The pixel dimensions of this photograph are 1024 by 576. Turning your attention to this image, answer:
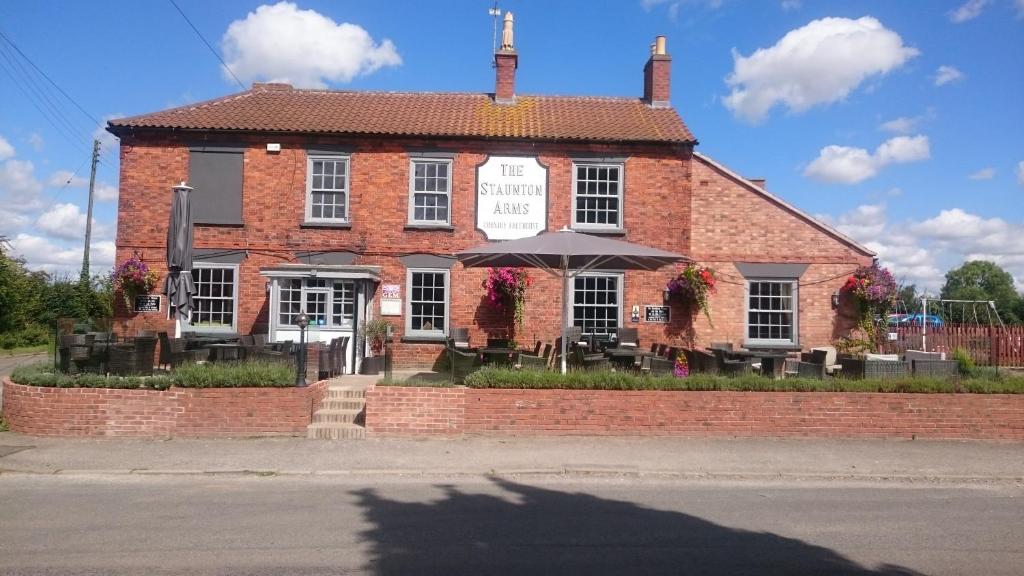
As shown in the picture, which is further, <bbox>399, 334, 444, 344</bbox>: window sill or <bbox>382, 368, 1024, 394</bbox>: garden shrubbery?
<bbox>399, 334, 444, 344</bbox>: window sill

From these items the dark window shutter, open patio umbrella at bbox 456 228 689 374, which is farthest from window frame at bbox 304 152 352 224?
open patio umbrella at bbox 456 228 689 374

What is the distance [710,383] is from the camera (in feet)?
33.1

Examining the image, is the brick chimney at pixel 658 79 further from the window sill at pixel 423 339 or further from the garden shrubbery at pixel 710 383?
the garden shrubbery at pixel 710 383

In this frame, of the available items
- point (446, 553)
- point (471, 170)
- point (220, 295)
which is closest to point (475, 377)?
point (446, 553)

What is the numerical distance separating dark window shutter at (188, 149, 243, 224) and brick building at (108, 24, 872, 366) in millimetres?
32

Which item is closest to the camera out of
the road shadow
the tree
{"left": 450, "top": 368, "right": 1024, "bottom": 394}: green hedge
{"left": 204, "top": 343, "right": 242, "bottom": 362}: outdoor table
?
the road shadow

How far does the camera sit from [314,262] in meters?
16.0

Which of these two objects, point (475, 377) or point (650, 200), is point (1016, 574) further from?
point (650, 200)

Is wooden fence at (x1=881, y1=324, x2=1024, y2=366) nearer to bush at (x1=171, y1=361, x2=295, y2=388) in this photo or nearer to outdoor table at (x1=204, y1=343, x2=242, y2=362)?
bush at (x1=171, y1=361, x2=295, y2=388)

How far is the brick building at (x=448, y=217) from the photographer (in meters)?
16.1

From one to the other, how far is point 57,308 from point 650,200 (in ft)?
78.7

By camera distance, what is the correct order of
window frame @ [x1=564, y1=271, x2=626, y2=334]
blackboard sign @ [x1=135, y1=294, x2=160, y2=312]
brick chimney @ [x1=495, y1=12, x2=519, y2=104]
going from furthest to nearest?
brick chimney @ [x1=495, y1=12, x2=519, y2=104] → window frame @ [x1=564, y1=271, x2=626, y2=334] → blackboard sign @ [x1=135, y1=294, x2=160, y2=312]

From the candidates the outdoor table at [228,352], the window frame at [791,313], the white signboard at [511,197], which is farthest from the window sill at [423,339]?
the window frame at [791,313]

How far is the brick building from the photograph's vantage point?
52.7 ft
